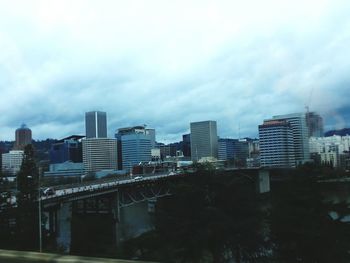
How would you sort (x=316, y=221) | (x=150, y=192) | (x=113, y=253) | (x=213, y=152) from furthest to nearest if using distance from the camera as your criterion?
(x=213, y=152)
(x=150, y=192)
(x=113, y=253)
(x=316, y=221)

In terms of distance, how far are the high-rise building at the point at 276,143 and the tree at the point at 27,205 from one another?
99833mm

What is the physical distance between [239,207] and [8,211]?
24850 mm

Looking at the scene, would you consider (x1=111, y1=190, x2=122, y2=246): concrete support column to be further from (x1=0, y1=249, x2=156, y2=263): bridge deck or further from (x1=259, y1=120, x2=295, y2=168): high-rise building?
(x1=259, y1=120, x2=295, y2=168): high-rise building

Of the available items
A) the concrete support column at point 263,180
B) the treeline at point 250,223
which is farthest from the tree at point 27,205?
the concrete support column at point 263,180

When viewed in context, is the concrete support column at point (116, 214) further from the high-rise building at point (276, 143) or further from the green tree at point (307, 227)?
the high-rise building at point (276, 143)

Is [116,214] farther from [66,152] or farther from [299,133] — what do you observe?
[299,133]

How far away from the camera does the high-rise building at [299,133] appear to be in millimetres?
147475

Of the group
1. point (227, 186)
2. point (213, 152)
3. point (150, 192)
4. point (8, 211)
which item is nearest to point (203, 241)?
point (227, 186)

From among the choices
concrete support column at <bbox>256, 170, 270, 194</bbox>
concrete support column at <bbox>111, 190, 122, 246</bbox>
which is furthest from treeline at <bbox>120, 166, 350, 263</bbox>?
concrete support column at <bbox>256, 170, 270, 194</bbox>

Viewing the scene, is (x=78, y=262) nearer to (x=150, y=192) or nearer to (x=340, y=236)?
(x=340, y=236)

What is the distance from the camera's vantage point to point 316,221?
1062 inches

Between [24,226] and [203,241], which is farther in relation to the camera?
[24,226]

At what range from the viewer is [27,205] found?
4681 cm

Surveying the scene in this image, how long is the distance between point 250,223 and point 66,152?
Result: 405 feet
